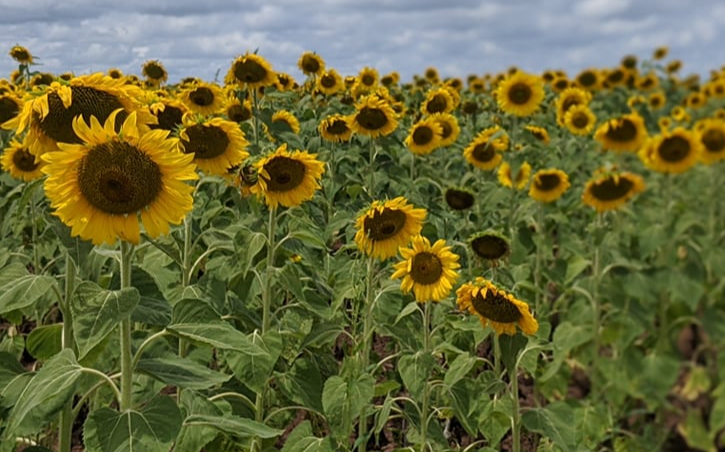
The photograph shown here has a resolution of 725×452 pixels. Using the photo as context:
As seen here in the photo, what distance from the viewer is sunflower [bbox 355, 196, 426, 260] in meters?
2.44

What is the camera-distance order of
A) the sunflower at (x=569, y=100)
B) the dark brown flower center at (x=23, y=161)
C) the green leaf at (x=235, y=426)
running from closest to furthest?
1. the green leaf at (x=235, y=426)
2. the dark brown flower center at (x=23, y=161)
3. the sunflower at (x=569, y=100)

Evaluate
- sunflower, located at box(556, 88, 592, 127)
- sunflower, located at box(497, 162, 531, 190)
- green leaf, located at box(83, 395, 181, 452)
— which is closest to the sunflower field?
green leaf, located at box(83, 395, 181, 452)

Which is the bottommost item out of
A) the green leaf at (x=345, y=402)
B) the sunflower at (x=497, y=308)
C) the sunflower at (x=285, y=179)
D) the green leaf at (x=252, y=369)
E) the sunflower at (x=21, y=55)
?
the green leaf at (x=345, y=402)

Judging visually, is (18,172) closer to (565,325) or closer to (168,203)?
(168,203)

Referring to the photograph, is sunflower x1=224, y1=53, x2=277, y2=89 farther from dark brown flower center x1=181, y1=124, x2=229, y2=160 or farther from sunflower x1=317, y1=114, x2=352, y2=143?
dark brown flower center x1=181, y1=124, x2=229, y2=160

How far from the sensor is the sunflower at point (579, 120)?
5.98m

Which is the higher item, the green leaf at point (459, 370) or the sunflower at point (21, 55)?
the sunflower at point (21, 55)

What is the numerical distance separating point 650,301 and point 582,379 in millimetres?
1156

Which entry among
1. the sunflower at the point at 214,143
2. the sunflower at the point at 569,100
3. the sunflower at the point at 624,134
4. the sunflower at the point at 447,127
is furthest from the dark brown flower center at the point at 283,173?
the sunflower at the point at 569,100

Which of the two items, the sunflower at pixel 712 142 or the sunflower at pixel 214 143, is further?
the sunflower at pixel 712 142

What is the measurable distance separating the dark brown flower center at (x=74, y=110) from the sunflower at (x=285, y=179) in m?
0.85

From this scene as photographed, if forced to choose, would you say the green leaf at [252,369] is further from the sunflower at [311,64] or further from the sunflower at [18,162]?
the sunflower at [311,64]

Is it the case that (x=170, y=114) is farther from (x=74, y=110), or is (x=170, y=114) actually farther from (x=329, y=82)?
(x=329, y=82)

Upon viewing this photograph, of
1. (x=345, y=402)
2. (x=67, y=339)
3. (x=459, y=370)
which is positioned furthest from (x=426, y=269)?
(x=67, y=339)
